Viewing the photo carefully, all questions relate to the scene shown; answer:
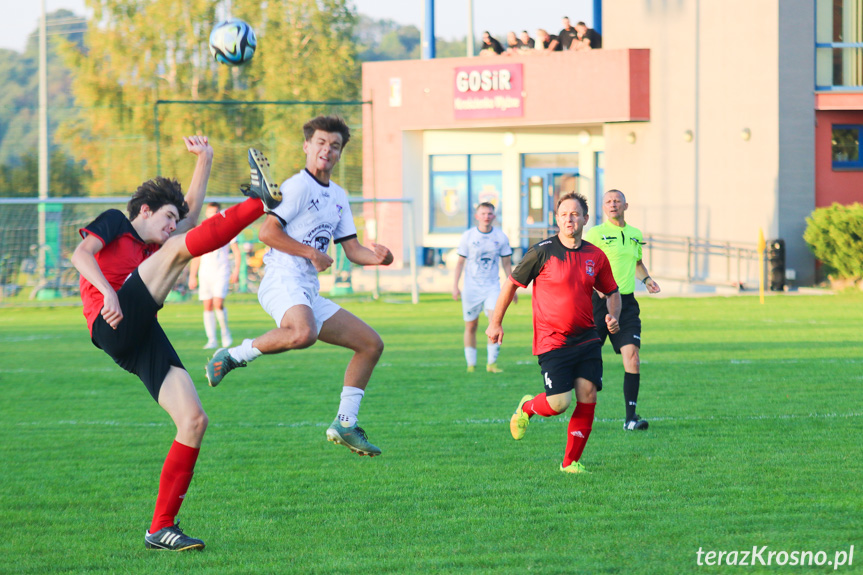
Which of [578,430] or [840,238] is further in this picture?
[840,238]

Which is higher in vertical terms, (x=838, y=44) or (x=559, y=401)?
(x=838, y=44)

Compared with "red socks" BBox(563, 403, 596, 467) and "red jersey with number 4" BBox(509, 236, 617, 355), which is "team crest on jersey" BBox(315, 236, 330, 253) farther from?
"red socks" BBox(563, 403, 596, 467)

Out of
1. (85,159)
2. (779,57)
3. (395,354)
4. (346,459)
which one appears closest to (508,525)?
(346,459)

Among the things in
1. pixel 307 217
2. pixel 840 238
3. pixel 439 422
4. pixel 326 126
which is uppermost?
pixel 326 126

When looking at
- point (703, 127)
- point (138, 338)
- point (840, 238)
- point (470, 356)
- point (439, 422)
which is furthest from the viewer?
point (703, 127)

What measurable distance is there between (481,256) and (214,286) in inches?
166

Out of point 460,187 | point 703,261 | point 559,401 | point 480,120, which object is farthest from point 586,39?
point 559,401

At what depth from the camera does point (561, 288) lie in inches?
269

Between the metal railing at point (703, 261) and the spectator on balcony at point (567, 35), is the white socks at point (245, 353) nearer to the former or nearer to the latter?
the metal railing at point (703, 261)

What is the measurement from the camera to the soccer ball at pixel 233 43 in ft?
30.6

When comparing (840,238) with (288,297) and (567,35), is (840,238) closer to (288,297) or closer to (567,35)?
(567,35)

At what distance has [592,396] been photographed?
6.91 meters

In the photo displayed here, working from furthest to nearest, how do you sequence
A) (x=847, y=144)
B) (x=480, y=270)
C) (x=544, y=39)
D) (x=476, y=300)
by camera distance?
(x=544, y=39), (x=847, y=144), (x=480, y=270), (x=476, y=300)

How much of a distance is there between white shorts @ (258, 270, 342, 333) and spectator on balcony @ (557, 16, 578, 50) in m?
25.3
